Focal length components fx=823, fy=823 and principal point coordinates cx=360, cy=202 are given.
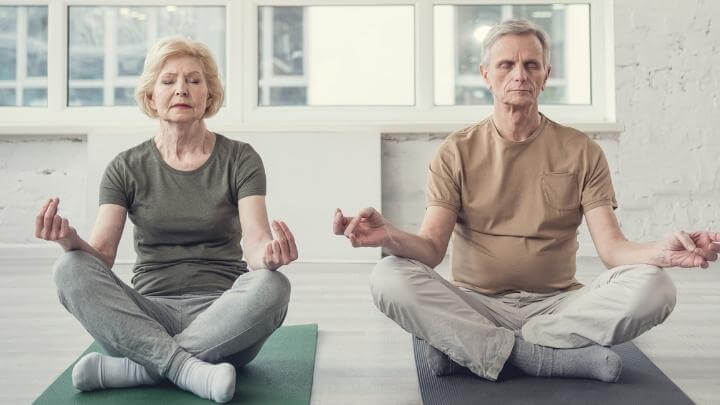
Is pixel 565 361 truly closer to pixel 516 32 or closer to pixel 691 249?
pixel 691 249

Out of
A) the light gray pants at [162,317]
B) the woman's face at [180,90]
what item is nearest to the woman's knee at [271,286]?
the light gray pants at [162,317]

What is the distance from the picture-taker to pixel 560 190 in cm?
221

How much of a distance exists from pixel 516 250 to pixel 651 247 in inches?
14.2

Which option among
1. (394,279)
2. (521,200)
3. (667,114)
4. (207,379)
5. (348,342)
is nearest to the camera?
(207,379)

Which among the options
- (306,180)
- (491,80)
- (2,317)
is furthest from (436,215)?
(306,180)

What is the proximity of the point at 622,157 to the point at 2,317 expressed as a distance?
11.0ft

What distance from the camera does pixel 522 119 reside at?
2.23 m

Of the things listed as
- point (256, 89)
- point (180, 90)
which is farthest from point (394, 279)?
point (256, 89)

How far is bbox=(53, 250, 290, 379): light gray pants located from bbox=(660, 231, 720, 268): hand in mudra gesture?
0.91 metres

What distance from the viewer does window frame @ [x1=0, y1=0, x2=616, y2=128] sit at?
15.9ft

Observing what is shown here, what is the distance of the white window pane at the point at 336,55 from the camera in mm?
4949

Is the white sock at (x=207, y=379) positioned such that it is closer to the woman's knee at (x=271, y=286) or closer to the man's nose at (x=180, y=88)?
the woman's knee at (x=271, y=286)

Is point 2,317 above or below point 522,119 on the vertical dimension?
below

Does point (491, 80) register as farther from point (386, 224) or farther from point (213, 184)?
point (213, 184)
